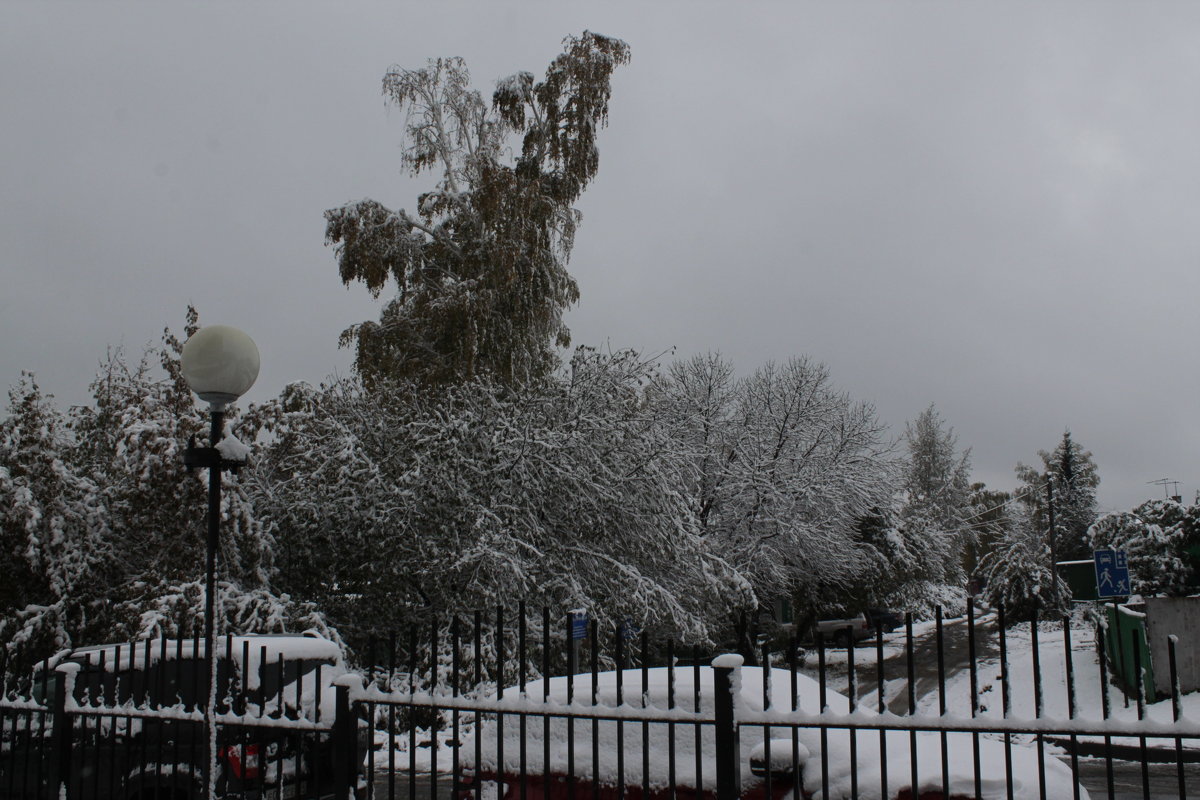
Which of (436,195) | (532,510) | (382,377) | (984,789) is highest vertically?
(436,195)

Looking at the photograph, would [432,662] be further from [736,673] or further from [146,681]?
[146,681]

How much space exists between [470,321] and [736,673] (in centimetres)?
1776

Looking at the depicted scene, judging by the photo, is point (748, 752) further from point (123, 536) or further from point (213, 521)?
point (123, 536)

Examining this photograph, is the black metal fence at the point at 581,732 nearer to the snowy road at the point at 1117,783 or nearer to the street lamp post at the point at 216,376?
the snowy road at the point at 1117,783

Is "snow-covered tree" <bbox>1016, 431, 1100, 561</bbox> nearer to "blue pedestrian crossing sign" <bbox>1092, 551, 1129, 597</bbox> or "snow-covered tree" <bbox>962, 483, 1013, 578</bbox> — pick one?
"snow-covered tree" <bbox>962, 483, 1013, 578</bbox>

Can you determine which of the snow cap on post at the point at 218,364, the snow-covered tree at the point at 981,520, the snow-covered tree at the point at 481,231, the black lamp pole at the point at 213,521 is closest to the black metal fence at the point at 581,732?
the black lamp pole at the point at 213,521

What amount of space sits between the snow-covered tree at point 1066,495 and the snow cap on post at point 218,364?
4554cm

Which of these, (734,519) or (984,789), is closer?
(984,789)

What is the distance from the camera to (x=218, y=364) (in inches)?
213

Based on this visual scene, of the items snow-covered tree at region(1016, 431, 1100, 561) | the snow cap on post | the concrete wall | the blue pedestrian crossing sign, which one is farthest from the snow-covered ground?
snow-covered tree at region(1016, 431, 1100, 561)

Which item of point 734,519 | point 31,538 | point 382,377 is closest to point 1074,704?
point 31,538

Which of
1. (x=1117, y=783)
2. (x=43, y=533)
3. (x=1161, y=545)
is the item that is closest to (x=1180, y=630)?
(x=1117, y=783)

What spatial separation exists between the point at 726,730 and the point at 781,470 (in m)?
22.3

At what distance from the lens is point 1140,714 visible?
109 inches
